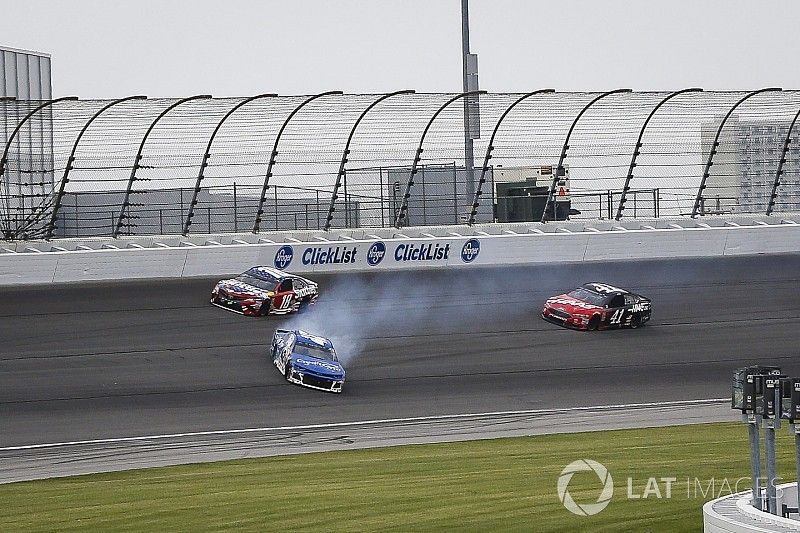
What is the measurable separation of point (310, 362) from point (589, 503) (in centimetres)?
923

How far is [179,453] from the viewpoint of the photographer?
17.9 meters

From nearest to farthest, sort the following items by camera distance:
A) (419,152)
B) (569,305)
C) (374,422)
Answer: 1. (374,422)
2. (569,305)
3. (419,152)

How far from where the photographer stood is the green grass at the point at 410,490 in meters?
12.4

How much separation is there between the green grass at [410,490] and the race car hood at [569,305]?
6.60 meters

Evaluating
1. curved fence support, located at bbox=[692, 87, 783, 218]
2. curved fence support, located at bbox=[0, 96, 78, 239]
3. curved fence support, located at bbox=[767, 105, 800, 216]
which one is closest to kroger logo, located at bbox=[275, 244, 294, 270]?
curved fence support, located at bbox=[0, 96, 78, 239]

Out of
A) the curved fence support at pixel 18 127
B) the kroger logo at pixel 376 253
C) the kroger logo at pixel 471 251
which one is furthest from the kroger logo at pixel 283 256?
the curved fence support at pixel 18 127

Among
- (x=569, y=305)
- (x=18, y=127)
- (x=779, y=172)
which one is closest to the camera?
(x=569, y=305)

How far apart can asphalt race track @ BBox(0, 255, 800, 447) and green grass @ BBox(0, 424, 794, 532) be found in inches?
138

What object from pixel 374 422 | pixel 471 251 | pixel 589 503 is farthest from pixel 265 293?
pixel 589 503

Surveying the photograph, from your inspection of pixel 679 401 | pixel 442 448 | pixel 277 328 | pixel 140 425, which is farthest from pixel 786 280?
pixel 140 425

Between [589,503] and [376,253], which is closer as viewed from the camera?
[589,503]

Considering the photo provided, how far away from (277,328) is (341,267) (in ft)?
12.9

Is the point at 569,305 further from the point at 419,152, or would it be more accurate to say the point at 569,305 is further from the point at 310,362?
the point at 310,362

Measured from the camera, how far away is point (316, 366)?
21.4m
